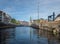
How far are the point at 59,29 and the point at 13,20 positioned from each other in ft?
299

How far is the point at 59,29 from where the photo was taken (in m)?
33.2

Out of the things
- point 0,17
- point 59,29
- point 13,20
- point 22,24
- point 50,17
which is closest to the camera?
point 59,29

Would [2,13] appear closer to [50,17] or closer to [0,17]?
[0,17]

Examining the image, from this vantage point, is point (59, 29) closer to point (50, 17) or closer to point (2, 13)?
point (50, 17)

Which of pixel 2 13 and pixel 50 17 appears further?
pixel 2 13

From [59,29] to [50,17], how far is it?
33.2 meters

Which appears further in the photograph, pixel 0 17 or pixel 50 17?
pixel 0 17

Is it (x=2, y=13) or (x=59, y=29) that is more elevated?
(x=2, y=13)

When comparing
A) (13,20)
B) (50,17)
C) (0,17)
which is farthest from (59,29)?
(13,20)

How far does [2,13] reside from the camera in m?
98.8

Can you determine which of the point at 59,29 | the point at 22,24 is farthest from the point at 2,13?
the point at 59,29

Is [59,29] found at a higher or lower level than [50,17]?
lower

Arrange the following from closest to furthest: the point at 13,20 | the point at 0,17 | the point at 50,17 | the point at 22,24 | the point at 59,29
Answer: the point at 59,29
the point at 50,17
the point at 0,17
the point at 13,20
the point at 22,24

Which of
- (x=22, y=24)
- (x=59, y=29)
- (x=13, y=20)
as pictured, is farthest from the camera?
(x=22, y=24)
